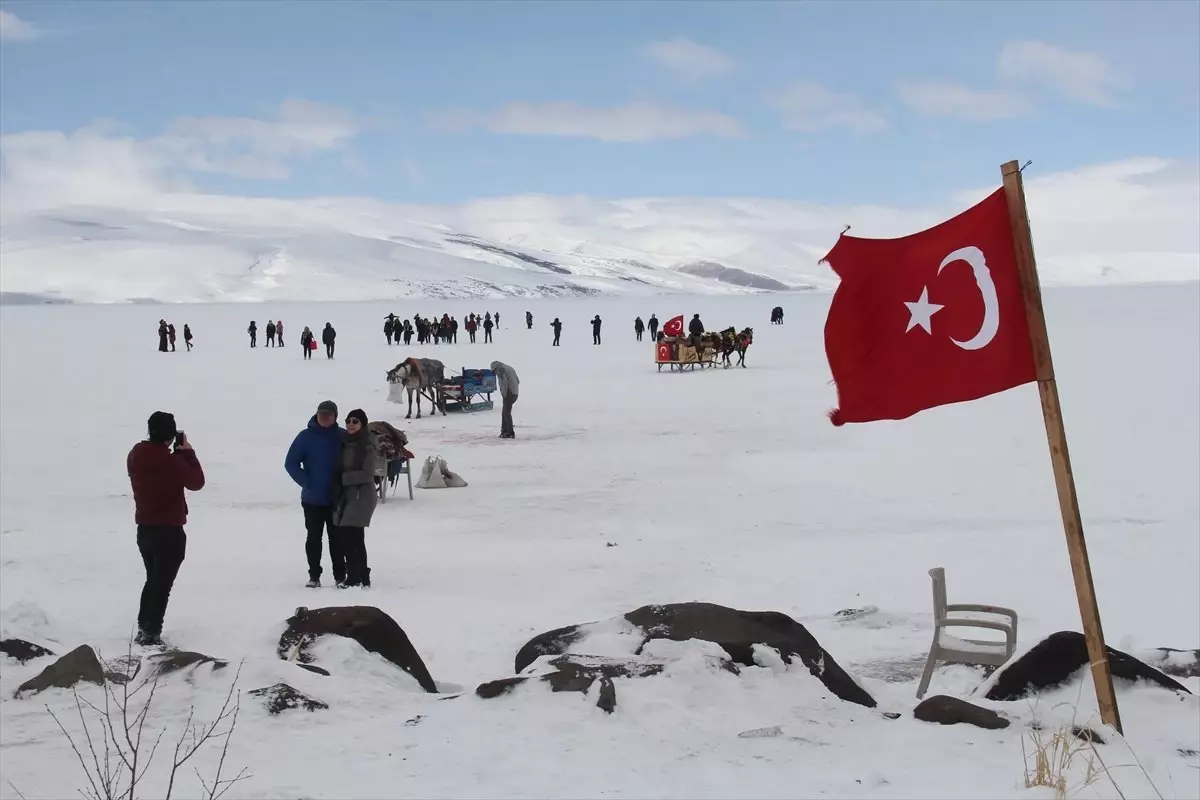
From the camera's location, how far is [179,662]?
224 inches

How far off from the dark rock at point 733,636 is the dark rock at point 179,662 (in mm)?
1584

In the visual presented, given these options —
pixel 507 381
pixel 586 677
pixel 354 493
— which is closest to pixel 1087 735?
pixel 586 677

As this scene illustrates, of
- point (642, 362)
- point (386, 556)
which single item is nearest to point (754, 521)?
point (386, 556)

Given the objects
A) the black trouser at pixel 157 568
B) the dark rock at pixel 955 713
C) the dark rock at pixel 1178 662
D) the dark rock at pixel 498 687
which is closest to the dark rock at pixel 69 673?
the black trouser at pixel 157 568

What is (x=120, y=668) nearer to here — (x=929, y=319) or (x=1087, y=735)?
(x=929, y=319)

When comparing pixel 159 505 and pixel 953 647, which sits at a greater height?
pixel 159 505

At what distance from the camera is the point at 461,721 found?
507cm

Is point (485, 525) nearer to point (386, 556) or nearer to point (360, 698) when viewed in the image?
point (386, 556)

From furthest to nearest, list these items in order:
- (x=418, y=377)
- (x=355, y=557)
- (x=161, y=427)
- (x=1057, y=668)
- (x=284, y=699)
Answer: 1. (x=418, y=377)
2. (x=355, y=557)
3. (x=161, y=427)
4. (x=1057, y=668)
5. (x=284, y=699)

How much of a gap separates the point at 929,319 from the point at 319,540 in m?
5.36

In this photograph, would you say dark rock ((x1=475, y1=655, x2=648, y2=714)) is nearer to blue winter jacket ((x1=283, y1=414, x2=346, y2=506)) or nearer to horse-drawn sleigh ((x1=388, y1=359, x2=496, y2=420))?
blue winter jacket ((x1=283, y1=414, x2=346, y2=506))

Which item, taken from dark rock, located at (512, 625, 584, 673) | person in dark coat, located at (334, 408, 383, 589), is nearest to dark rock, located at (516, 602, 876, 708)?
dark rock, located at (512, 625, 584, 673)

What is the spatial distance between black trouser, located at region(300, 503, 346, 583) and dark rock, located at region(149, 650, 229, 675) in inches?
106

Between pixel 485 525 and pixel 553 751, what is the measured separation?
6601 millimetres
